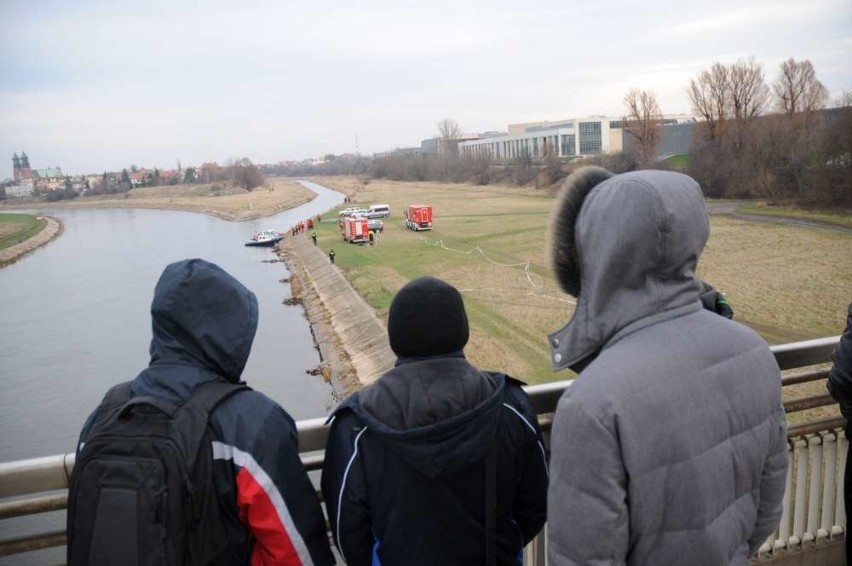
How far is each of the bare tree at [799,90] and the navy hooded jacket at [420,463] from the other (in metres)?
51.7

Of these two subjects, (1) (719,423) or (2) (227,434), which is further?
(2) (227,434)

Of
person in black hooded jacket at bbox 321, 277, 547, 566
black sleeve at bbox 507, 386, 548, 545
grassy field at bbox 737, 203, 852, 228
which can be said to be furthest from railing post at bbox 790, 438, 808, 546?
grassy field at bbox 737, 203, 852, 228

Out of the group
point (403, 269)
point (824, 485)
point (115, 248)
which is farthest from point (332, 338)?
point (115, 248)

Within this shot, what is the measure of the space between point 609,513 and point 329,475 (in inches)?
31.5

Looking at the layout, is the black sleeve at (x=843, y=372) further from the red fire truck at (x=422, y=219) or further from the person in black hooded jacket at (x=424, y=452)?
the red fire truck at (x=422, y=219)

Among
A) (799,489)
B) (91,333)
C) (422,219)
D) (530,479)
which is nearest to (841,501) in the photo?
(799,489)

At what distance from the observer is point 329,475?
1809 millimetres

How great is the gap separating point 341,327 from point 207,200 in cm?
7303

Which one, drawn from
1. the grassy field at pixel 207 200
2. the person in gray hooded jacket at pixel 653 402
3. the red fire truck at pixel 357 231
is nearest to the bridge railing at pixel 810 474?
the person in gray hooded jacket at pixel 653 402

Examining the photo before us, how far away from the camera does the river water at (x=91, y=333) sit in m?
17.0

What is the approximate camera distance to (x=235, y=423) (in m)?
1.70

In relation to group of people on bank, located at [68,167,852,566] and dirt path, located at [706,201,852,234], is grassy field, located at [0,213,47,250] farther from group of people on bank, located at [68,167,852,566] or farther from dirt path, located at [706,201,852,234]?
group of people on bank, located at [68,167,852,566]

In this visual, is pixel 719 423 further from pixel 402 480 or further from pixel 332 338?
pixel 332 338

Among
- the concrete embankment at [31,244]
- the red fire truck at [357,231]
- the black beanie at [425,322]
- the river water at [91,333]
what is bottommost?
the river water at [91,333]
